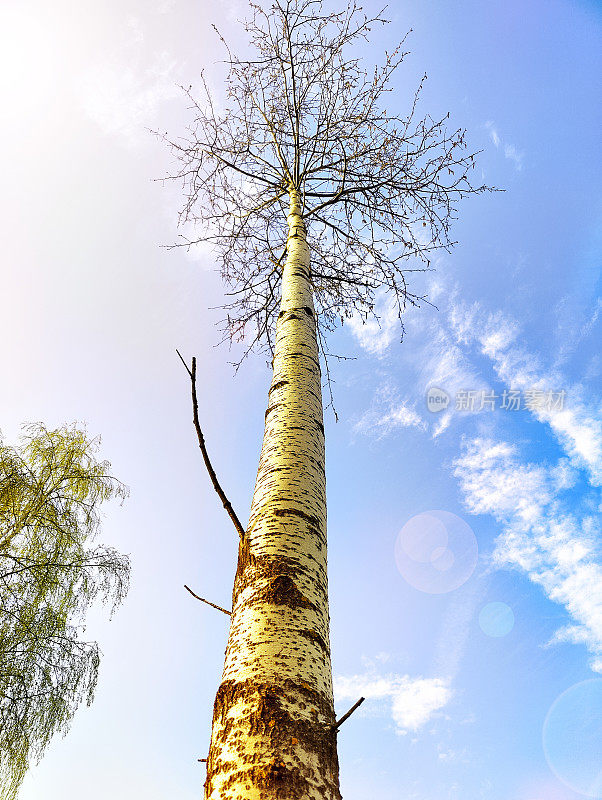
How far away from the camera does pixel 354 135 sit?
4.24 meters

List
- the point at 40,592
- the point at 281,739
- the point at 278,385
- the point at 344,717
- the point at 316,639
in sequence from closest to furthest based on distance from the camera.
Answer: the point at 281,739, the point at 344,717, the point at 316,639, the point at 278,385, the point at 40,592

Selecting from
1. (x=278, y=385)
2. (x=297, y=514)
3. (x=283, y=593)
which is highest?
(x=278, y=385)

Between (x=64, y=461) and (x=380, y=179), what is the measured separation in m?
6.75

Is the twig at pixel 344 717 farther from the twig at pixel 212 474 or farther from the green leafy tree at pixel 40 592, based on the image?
the green leafy tree at pixel 40 592

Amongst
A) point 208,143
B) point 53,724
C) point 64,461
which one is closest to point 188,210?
point 208,143

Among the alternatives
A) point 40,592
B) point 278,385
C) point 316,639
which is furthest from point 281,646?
point 40,592

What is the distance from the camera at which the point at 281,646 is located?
1.08 m

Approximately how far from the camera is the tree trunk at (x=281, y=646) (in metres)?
0.87

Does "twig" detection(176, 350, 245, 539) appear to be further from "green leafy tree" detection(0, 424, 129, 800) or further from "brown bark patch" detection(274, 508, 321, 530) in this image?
A: "green leafy tree" detection(0, 424, 129, 800)

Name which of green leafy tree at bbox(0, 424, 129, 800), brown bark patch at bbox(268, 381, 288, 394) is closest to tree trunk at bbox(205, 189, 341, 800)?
brown bark patch at bbox(268, 381, 288, 394)

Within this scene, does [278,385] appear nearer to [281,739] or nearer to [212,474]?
[212,474]

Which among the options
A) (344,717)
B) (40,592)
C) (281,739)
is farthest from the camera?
(40,592)

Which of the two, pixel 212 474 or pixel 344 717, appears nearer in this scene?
pixel 344 717

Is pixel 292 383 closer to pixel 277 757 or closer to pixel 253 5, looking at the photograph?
pixel 277 757
